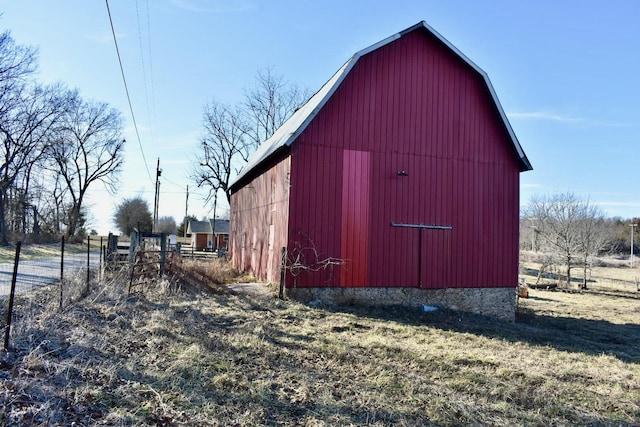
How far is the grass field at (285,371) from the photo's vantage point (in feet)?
13.0

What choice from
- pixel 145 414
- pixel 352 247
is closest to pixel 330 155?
pixel 352 247

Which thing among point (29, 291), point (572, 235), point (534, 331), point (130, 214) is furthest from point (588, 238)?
point (130, 214)

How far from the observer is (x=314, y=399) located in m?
4.42

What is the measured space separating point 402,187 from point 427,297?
3.16 m

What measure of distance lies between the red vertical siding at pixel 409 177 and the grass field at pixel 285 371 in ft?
7.99

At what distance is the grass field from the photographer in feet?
13.0

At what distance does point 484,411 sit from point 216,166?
114 ft

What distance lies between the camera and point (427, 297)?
11.8 meters

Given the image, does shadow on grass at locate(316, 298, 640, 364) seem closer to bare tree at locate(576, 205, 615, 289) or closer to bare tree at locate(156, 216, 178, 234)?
bare tree at locate(576, 205, 615, 289)

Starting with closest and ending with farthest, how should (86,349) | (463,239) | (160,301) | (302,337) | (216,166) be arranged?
(86,349), (302,337), (160,301), (463,239), (216,166)

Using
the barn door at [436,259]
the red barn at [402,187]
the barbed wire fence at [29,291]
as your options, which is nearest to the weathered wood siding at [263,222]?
the red barn at [402,187]

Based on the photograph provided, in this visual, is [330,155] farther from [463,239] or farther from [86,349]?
[86,349]

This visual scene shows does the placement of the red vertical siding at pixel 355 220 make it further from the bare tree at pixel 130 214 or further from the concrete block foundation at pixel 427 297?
the bare tree at pixel 130 214

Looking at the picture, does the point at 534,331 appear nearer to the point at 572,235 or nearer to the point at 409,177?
the point at 409,177
